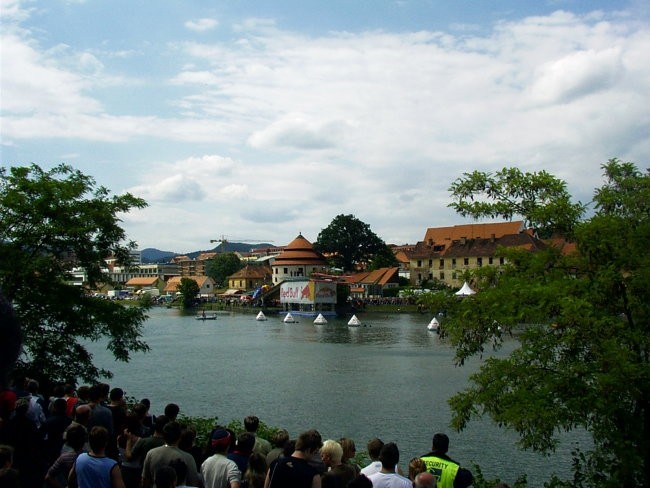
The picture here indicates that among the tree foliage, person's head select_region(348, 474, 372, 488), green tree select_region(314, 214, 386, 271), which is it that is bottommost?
person's head select_region(348, 474, 372, 488)

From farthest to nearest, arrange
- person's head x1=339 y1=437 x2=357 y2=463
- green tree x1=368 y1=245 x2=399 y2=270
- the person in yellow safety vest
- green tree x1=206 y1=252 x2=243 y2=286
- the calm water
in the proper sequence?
green tree x1=206 y1=252 x2=243 y2=286 < green tree x1=368 y1=245 x2=399 y2=270 < the calm water < person's head x1=339 y1=437 x2=357 y2=463 < the person in yellow safety vest

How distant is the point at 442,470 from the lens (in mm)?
7250

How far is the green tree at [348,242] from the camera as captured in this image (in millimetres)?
131500

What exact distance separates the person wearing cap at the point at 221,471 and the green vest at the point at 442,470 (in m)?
2.15

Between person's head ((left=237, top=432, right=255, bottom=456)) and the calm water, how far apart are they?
38.8 feet

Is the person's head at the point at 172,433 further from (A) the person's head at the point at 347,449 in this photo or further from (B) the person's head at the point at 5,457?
(A) the person's head at the point at 347,449

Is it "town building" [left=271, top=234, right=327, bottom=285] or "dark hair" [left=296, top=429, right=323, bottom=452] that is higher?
"town building" [left=271, top=234, right=327, bottom=285]

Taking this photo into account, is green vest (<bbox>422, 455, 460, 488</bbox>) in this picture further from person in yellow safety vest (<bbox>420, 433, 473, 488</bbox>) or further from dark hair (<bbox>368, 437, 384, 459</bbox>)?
dark hair (<bbox>368, 437, 384, 459</bbox>)

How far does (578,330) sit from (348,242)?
122 m

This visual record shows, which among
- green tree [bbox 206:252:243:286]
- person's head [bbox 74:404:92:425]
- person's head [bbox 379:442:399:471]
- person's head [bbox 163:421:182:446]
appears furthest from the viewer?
green tree [bbox 206:252:243:286]

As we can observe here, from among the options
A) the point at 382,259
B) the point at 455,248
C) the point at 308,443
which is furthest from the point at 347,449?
the point at 382,259

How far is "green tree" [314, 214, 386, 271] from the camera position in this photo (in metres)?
132

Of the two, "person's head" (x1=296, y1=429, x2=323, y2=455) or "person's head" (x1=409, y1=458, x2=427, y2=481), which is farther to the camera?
"person's head" (x1=409, y1=458, x2=427, y2=481)

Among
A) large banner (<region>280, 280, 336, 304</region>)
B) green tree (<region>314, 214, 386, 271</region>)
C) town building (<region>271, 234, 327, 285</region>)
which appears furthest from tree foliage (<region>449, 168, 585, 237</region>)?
green tree (<region>314, 214, 386, 271</region>)
